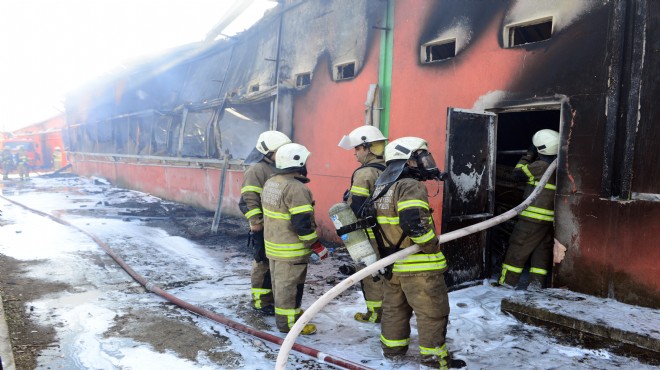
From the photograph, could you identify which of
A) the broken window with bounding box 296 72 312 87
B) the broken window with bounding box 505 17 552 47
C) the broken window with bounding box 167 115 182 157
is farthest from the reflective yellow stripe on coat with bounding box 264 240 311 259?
the broken window with bounding box 167 115 182 157

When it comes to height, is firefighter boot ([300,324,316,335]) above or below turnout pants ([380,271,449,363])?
below

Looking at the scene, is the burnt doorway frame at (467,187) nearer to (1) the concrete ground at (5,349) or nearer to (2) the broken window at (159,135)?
(1) the concrete ground at (5,349)

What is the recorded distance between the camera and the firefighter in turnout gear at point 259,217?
4.48m

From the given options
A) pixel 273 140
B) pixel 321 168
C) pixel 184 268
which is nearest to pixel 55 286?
pixel 184 268

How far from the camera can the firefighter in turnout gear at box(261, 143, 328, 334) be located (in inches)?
154

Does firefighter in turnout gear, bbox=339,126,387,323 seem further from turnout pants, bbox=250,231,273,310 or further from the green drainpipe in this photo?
the green drainpipe

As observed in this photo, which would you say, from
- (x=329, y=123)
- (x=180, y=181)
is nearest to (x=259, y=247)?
(x=329, y=123)

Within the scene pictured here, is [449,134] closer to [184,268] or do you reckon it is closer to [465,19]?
[465,19]

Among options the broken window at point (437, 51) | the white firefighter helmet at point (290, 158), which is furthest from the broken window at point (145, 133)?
the white firefighter helmet at point (290, 158)

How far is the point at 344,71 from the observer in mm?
7547

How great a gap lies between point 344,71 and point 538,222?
4.11 m

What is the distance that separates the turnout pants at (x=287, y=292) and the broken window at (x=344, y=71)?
4.21m

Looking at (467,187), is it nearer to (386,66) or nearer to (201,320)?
(386,66)

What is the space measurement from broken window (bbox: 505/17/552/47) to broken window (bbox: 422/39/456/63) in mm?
795
